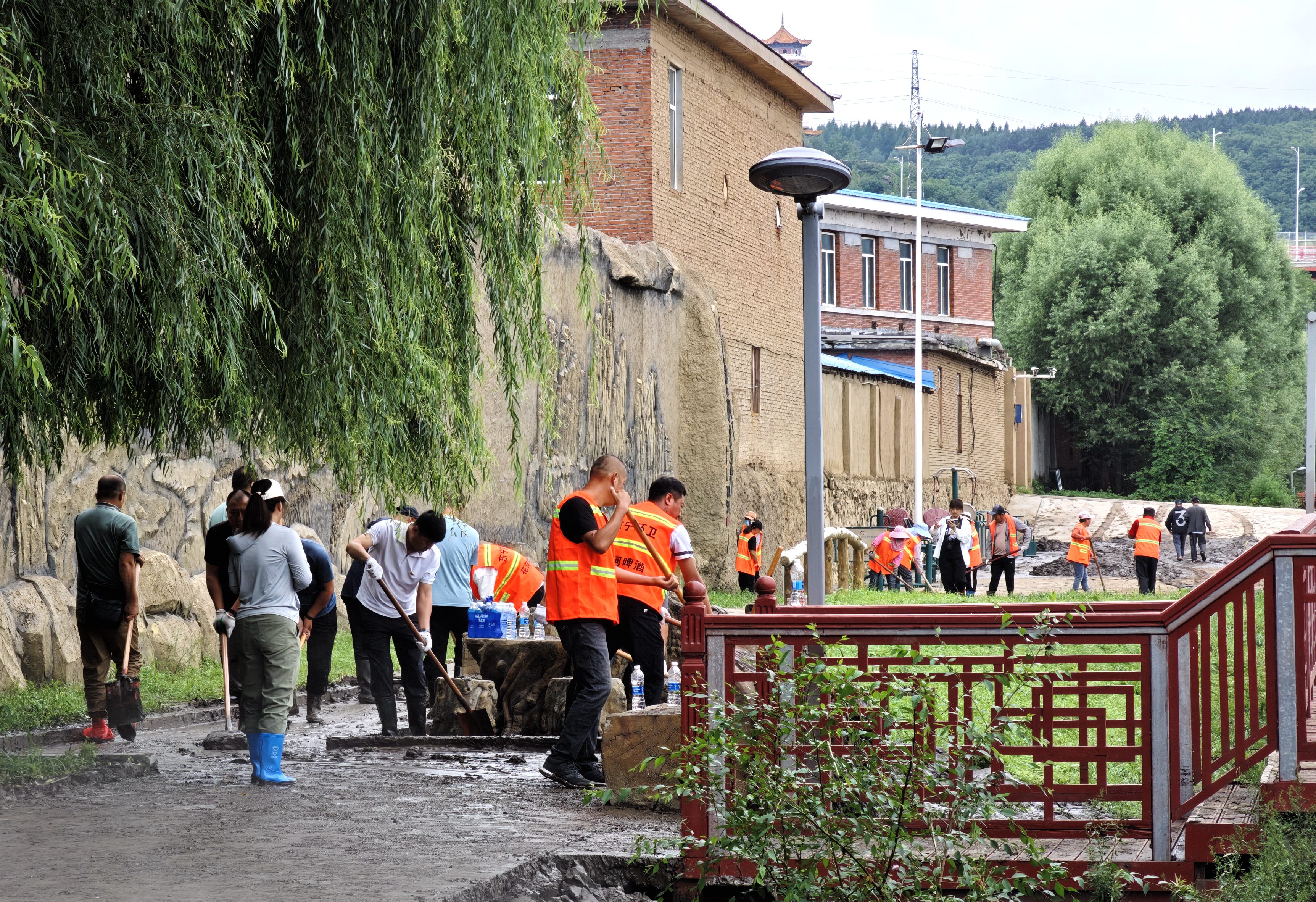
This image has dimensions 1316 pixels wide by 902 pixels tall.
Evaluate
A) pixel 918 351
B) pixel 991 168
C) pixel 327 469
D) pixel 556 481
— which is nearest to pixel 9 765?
pixel 327 469

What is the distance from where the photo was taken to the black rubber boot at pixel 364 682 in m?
11.7

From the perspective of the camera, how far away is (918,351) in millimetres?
41312

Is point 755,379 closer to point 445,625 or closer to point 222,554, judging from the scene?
point 445,625

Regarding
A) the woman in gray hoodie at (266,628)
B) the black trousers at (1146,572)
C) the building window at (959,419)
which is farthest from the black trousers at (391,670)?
the building window at (959,419)

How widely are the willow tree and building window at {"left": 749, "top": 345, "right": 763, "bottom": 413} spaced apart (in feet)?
64.1

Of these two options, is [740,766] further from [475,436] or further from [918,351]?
[918,351]

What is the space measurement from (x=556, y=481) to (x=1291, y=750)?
16.9m

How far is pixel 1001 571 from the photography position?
25703 mm

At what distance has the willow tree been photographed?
6.42 meters

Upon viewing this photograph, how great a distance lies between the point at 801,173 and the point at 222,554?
527 centimetres

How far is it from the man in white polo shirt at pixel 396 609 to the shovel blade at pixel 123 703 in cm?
173

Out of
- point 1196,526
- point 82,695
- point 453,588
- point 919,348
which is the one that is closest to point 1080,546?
point 1196,526

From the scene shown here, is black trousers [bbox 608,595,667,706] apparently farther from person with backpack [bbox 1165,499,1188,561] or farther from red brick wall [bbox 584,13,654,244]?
person with backpack [bbox 1165,499,1188,561]

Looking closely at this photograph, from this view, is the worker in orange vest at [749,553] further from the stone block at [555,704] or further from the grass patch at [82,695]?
the stone block at [555,704]
